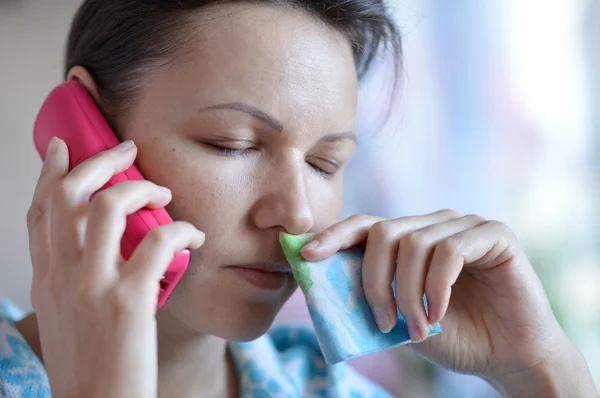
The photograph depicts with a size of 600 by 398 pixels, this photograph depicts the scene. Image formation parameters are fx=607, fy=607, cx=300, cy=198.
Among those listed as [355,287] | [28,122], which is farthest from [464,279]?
[28,122]

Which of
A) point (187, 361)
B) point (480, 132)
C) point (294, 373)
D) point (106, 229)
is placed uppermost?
point (106, 229)

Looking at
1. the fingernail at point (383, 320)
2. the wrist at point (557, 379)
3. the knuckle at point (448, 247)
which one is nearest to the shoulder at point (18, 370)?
the fingernail at point (383, 320)

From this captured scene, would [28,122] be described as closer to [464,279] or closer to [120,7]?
[120,7]

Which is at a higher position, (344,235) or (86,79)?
(86,79)

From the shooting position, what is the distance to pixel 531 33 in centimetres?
149

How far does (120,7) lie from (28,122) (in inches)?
24.5

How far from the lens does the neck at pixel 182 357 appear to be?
1043 millimetres

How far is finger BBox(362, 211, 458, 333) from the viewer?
837 millimetres

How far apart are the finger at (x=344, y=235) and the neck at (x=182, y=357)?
324mm

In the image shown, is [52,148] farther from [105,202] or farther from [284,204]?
[284,204]

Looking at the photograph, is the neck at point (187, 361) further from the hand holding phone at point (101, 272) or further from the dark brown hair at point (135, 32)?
the dark brown hair at point (135, 32)

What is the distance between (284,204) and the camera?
85 centimetres

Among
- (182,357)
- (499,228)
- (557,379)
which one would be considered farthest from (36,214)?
(557,379)

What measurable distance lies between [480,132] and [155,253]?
1021mm
